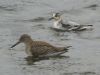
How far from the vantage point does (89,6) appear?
2072 cm

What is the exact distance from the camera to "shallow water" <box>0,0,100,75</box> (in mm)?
12047

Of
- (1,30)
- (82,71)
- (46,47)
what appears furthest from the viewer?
(1,30)

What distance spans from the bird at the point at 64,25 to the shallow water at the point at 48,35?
9.9 inches

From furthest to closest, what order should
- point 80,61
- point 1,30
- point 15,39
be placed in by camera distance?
point 1,30 < point 15,39 < point 80,61

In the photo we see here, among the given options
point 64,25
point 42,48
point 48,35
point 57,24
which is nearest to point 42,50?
point 42,48

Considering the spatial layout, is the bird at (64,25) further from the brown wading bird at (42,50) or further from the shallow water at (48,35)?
the brown wading bird at (42,50)

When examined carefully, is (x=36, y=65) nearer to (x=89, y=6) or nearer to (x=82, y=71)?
(x=82, y=71)

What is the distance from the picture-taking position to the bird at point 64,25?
17373mm

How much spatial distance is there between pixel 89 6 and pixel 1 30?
5.41m

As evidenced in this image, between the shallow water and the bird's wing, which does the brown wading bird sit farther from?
the shallow water

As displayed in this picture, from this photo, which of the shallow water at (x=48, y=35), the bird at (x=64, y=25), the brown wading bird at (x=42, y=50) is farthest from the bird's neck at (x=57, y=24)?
the brown wading bird at (x=42, y=50)

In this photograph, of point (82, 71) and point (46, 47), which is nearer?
point (82, 71)

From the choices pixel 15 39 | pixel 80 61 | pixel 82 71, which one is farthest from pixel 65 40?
pixel 82 71

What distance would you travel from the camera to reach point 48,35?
52.7 feet
